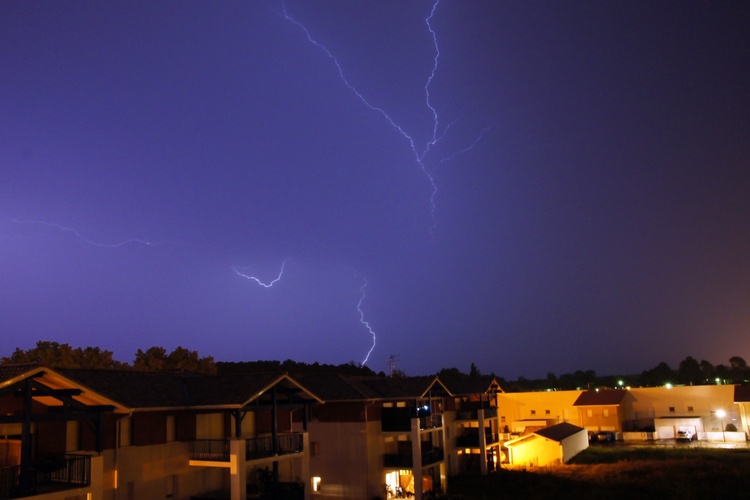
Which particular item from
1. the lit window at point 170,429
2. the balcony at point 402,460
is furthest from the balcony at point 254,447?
the balcony at point 402,460

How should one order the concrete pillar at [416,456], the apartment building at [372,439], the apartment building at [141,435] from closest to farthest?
the apartment building at [141,435], the concrete pillar at [416,456], the apartment building at [372,439]

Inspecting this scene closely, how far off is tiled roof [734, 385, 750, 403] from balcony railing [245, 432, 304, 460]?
4183 centimetres

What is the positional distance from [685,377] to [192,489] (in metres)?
105

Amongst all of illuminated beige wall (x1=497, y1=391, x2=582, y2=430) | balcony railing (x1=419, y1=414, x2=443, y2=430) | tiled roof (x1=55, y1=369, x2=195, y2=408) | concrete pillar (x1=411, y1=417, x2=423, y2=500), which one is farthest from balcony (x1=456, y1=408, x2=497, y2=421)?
tiled roof (x1=55, y1=369, x2=195, y2=408)

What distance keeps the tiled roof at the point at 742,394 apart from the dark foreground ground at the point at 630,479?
9.67 metres

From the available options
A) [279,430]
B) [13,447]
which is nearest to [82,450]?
[13,447]

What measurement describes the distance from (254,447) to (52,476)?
7.37 m

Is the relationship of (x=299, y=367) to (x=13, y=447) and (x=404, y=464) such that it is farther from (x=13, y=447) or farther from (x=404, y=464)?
(x=13, y=447)

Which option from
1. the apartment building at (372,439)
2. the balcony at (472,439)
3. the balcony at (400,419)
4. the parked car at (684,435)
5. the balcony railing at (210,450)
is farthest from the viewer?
the parked car at (684,435)

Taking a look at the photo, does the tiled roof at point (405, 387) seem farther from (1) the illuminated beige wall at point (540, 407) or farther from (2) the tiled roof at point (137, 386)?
(1) the illuminated beige wall at point (540, 407)

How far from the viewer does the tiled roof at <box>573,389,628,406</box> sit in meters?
55.9

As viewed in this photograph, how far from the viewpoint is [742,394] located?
5038cm

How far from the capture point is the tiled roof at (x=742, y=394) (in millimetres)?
49594

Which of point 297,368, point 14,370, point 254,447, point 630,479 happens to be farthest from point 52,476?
point 297,368
